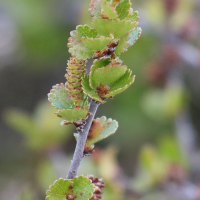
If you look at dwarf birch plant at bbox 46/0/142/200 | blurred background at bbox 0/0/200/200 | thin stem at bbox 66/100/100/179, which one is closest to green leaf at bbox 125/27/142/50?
dwarf birch plant at bbox 46/0/142/200

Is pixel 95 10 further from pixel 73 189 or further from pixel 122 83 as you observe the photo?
pixel 73 189

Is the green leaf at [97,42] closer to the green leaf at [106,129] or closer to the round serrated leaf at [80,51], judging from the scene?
the round serrated leaf at [80,51]

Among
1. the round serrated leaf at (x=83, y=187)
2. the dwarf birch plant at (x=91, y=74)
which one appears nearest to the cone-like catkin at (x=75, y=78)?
the dwarf birch plant at (x=91, y=74)

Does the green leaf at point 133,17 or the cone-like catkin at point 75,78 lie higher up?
the green leaf at point 133,17

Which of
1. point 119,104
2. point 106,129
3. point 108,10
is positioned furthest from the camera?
point 119,104

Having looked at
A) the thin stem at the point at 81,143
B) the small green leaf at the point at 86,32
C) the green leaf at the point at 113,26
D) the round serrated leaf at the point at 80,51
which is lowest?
the thin stem at the point at 81,143

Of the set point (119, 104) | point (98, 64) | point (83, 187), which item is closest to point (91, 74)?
point (98, 64)
